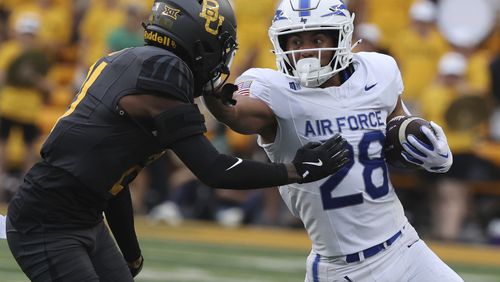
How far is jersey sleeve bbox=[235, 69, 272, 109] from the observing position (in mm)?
4086

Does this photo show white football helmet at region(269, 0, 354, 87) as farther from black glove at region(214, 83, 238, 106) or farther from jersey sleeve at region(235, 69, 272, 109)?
black glove at region(214, 83, 238, 106)

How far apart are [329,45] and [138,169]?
2.79ft

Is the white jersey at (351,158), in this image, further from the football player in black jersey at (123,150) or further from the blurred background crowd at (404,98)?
the blurred background crowd at (404,98)

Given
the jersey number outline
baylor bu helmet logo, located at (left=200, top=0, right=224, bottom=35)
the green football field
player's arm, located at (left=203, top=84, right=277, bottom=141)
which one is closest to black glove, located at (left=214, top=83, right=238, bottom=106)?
player's arm, located at (left=203, top=84, right=277, bottom=141)

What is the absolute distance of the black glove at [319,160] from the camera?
3764 millimetres

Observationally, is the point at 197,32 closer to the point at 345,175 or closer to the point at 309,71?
the point at 309,71

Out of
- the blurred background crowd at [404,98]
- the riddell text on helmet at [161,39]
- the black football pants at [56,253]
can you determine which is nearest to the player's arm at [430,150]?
the riddell text on helmet at [161,39]

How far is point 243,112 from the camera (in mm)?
4047

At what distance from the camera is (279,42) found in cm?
415

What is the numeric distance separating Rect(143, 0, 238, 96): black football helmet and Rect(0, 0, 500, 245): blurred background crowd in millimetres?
4965

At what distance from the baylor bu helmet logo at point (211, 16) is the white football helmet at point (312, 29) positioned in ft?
1.01

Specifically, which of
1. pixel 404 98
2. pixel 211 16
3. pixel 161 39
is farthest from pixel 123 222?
pixel 404 98

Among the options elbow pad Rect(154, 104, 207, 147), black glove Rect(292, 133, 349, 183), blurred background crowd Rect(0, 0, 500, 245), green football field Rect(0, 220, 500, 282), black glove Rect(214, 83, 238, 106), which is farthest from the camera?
blurred background crowd Rect(0, 0, 500, 245)

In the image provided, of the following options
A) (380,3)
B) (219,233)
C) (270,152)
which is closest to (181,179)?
(219,233)
